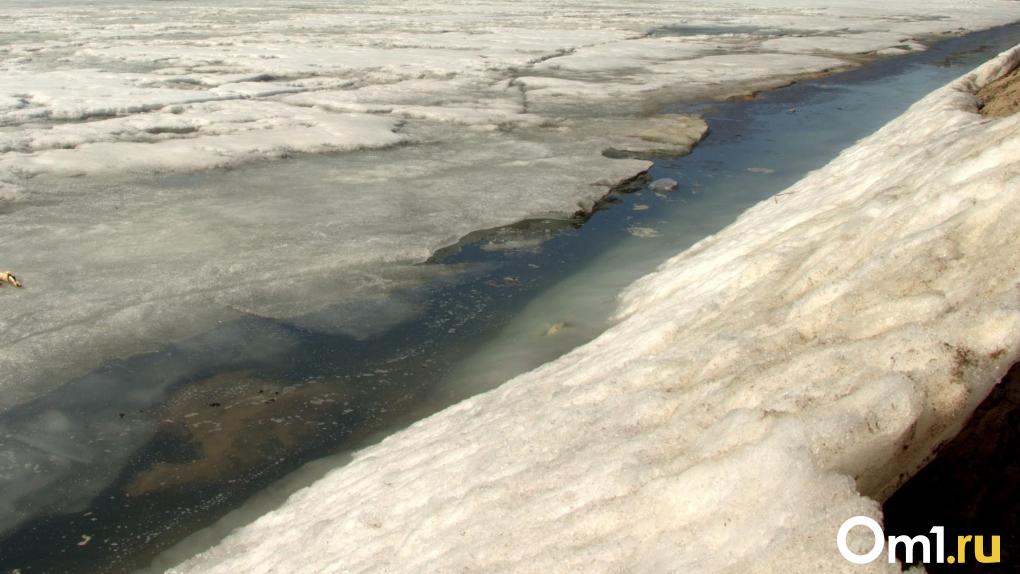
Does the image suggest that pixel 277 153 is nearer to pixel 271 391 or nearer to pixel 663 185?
pixel 663 185

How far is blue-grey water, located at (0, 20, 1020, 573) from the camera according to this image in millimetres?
3996

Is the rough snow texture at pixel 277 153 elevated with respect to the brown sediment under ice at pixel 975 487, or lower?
lower

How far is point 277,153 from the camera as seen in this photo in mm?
9844

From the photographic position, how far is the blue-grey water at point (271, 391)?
13.1 ft

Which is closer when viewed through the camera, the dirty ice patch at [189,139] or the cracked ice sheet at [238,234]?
the cracked ice sheet at [238,234]

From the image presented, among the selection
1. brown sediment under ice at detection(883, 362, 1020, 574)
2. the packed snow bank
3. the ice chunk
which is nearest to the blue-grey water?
the packed snow bank

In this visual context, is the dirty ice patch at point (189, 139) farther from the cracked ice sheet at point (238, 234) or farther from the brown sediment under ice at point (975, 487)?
the brown sediment under ice at point (975, 487)

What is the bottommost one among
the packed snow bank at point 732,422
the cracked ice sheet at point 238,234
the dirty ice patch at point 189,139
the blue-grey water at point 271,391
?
the blue-grey water at point 271,391

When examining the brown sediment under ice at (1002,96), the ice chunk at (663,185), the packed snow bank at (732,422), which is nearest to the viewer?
the packed snow bank at (732,422)

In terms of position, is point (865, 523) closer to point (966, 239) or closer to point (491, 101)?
point (966, 239)

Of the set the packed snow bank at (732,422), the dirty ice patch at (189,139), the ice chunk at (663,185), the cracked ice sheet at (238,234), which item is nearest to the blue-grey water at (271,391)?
the cracked ice sheet at (238,234)

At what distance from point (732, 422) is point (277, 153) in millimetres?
8155

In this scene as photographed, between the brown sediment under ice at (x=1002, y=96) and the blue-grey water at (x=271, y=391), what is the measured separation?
2.39m

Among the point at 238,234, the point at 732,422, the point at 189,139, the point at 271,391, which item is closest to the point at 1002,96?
the point at 732,422
